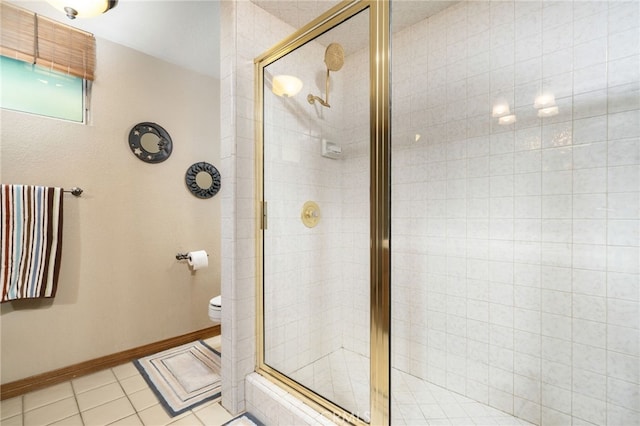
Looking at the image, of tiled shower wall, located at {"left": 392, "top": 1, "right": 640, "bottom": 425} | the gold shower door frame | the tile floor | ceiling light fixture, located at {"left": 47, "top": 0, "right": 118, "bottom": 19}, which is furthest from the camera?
the tile floor

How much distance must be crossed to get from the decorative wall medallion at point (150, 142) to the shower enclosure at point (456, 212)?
1167 mm

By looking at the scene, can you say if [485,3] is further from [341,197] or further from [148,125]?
[148,125]

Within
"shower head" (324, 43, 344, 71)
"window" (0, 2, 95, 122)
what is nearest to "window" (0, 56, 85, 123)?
"window" (0, 2, 95, 122)

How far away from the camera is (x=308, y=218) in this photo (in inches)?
67.7

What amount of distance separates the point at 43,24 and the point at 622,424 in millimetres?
3911

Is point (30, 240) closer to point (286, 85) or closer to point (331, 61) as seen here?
point (286, 85)

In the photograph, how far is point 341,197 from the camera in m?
1.64

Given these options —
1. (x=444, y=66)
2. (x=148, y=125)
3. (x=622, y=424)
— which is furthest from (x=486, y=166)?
(x=148, y=125)

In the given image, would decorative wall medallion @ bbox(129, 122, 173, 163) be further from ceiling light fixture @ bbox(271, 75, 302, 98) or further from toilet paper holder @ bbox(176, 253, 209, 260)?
ceiling light fixture @ bbox(271, 75, 302, 98)

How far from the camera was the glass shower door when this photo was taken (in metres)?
1.60

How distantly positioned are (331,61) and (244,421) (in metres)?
2.04

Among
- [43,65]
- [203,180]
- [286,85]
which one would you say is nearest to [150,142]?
[203,180]

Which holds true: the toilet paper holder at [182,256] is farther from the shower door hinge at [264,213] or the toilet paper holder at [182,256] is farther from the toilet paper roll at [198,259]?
the shower door hinge at [264,213]

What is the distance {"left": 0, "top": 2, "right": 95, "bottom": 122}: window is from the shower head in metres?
1.75
